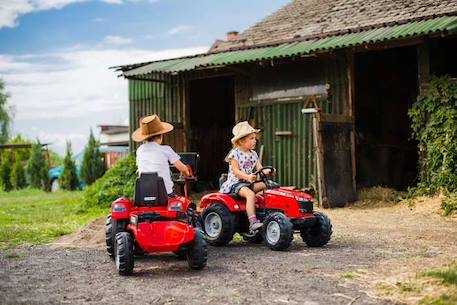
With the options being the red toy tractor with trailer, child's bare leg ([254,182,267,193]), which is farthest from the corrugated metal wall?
the red toy tractor with trailer

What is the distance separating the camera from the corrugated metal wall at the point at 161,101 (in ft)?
53.8

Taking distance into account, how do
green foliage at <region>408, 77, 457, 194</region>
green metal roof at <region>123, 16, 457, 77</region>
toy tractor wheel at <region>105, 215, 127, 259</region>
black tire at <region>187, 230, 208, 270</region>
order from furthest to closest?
green foliage at <region>408, 77, 457, 194</region>
green metal roof at <region>123, 16, 457, 77</region>
toy tractor wheel at <region>105, 215, 127, 259</region>
black tire at <region>187, 230, 208, 270</region>

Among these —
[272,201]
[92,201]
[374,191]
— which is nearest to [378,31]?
[374,191]

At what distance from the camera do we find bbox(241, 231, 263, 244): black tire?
25.1 feet

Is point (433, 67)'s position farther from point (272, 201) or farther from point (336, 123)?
point (272, 201)

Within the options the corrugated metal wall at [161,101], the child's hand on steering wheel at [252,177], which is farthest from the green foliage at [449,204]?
the corrugated metal wall at [161,101]

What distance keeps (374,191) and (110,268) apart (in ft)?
26.5

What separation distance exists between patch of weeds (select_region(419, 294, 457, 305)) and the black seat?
2.68m

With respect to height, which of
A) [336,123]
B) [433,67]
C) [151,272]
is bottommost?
[151,272]

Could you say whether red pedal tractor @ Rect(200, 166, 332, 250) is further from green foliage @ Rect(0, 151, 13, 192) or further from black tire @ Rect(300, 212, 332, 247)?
green foliage @ Rect(0, 151, 13, 192)

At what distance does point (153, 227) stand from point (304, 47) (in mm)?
7892

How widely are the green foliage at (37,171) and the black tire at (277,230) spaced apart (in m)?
21.3

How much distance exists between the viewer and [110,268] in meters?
6.30

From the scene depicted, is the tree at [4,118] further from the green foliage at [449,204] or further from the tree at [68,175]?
the green foliage at [449,204]
